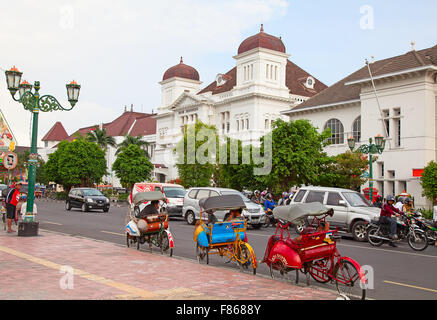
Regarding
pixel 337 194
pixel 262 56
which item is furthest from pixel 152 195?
pixel 262 56

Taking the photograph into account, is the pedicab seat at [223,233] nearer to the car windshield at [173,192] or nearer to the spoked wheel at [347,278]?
the spoked wheel at [347,278]

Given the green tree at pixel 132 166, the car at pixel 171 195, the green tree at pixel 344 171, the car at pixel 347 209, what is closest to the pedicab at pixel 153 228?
the car at pixel 347 209

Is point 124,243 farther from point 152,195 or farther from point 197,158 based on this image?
point 197,158

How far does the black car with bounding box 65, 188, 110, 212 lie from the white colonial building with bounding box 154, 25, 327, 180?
1120 inches

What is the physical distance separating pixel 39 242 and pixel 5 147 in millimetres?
26018

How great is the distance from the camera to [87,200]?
104 feet

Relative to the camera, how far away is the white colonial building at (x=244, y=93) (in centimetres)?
6012

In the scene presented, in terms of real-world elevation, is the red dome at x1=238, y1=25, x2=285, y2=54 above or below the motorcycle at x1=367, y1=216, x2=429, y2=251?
above

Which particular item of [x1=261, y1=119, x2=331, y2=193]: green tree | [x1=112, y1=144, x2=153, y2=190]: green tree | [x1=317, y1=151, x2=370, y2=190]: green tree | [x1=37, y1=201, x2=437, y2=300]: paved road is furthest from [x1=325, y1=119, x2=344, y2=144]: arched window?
[x1=37, y1=201, x2=437, y2=300]: paved road

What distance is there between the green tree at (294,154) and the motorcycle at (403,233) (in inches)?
579

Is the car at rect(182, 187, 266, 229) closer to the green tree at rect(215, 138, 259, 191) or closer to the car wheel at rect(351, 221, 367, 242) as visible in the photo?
the car wheel at rect(351, 221, 367, 242)

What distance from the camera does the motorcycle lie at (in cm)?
1515

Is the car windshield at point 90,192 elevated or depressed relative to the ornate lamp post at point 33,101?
depressed

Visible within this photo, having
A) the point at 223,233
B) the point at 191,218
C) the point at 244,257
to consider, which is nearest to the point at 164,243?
the point at 223,233
